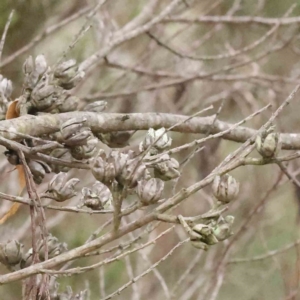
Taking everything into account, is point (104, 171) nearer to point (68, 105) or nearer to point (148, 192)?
point (148, 192)

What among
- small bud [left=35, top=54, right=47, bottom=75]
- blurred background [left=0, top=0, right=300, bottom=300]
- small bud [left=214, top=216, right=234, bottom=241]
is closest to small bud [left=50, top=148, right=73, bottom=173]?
small bud [left=35, top=54, right=47, bottom=75]

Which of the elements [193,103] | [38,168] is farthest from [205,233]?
[193,103]

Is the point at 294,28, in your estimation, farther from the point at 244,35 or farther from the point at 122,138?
the point at 122,138

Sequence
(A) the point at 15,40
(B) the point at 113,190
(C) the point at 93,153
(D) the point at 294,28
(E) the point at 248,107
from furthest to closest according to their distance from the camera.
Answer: (E) the point at 248,107 → (D) the point at 294,28 → (A) the point at 15,40 → (C) the point at 93,153 → (B) the point at 113,190

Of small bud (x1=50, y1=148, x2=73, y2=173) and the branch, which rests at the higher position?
the branch

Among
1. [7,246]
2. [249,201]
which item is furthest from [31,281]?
[249,201]

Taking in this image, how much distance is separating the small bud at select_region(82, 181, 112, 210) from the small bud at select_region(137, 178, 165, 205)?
0.31 feet

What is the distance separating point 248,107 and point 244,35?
0.35 meters

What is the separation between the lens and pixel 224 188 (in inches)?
19.2

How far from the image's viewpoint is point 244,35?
2.24 m

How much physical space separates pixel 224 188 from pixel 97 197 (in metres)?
0.15

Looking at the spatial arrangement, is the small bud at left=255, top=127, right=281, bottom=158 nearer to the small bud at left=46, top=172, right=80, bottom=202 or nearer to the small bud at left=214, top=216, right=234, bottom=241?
the small bud at left=214, top=216, right=234, bottom=241

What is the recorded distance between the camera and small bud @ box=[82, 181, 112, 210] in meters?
0.55

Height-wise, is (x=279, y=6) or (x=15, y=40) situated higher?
(x=279, y=6)
